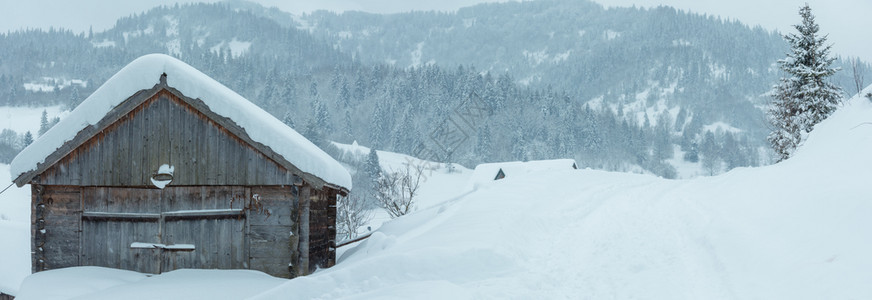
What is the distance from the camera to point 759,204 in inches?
439

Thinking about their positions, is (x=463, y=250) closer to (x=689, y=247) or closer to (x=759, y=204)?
(x=689, y=247)

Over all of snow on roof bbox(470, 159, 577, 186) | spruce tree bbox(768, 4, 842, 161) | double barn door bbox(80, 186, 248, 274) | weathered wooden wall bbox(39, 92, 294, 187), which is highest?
spruce tree bbox(768, 4, 842, 161)

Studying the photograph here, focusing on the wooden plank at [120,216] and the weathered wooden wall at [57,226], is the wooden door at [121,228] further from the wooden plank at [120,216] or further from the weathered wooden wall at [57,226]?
the weathered wooden wall at [57,226]

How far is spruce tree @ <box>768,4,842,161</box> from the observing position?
29.5 m

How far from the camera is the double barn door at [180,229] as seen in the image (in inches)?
497

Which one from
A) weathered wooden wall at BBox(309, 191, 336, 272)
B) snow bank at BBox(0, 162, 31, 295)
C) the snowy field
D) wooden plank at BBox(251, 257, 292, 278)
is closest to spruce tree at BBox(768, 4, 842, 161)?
the snowy field

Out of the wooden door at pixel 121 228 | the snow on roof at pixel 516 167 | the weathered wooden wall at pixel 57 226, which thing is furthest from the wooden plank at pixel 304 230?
the snow on roof at pixel 516 167

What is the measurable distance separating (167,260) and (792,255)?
12412 mm

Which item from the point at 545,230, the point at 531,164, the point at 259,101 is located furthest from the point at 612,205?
the point at 259,101

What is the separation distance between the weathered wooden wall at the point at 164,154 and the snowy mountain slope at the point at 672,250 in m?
3.68

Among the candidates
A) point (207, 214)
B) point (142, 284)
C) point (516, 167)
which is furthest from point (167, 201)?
point (516, 167)

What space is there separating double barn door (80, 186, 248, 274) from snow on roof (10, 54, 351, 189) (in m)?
1.59

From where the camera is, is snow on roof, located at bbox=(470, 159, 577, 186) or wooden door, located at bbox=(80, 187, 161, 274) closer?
wooden door, located at bbox=(80, 187, 161, 274)

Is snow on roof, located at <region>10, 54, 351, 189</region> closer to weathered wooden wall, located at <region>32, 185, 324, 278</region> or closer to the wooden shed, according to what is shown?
the wooden shed
